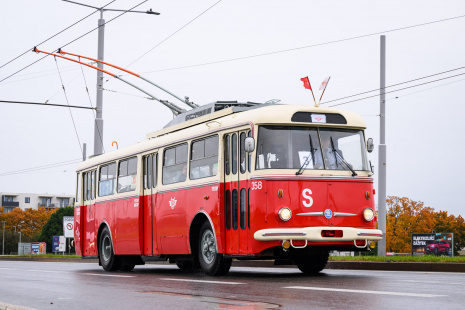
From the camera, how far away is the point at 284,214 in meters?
13.7

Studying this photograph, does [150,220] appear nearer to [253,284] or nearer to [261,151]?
[261,151]

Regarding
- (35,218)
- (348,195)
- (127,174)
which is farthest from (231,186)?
(35,218)

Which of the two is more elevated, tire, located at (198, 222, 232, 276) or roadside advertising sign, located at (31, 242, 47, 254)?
tire, located at (198, 222, 232, 276)

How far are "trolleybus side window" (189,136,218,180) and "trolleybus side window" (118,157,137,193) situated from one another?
10.3 feet

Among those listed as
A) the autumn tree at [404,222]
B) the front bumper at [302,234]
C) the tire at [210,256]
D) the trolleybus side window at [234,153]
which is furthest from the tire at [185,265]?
the autumn tree at [404,222]

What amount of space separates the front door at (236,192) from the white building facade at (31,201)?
16888 cm

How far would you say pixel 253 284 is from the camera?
41.1 ft

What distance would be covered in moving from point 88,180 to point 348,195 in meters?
10.2

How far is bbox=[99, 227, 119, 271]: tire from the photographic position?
20219 millimetres

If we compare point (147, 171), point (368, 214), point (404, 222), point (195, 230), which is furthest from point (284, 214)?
point (404, 222)

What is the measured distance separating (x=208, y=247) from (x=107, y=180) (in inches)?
248

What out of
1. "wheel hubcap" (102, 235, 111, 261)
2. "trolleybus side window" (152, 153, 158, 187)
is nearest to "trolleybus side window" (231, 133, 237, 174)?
"trolleybus side window" (152, 153, 158, 187)

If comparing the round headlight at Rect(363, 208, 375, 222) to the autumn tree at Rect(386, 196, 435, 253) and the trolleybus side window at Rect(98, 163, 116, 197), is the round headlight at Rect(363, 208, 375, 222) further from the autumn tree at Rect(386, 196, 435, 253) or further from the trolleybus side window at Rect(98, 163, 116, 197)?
the autumn tree at Rect(386, 196, 435, 253)

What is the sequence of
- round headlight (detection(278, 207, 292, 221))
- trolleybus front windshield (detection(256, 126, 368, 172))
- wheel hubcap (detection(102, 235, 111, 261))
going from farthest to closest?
wheel hubcap (detection(102, 235, 111, 261)) → trolleybus front windshield (detection(256, 126, 368, 172)) → round headlight (detection(278, 207, 292, 221))
